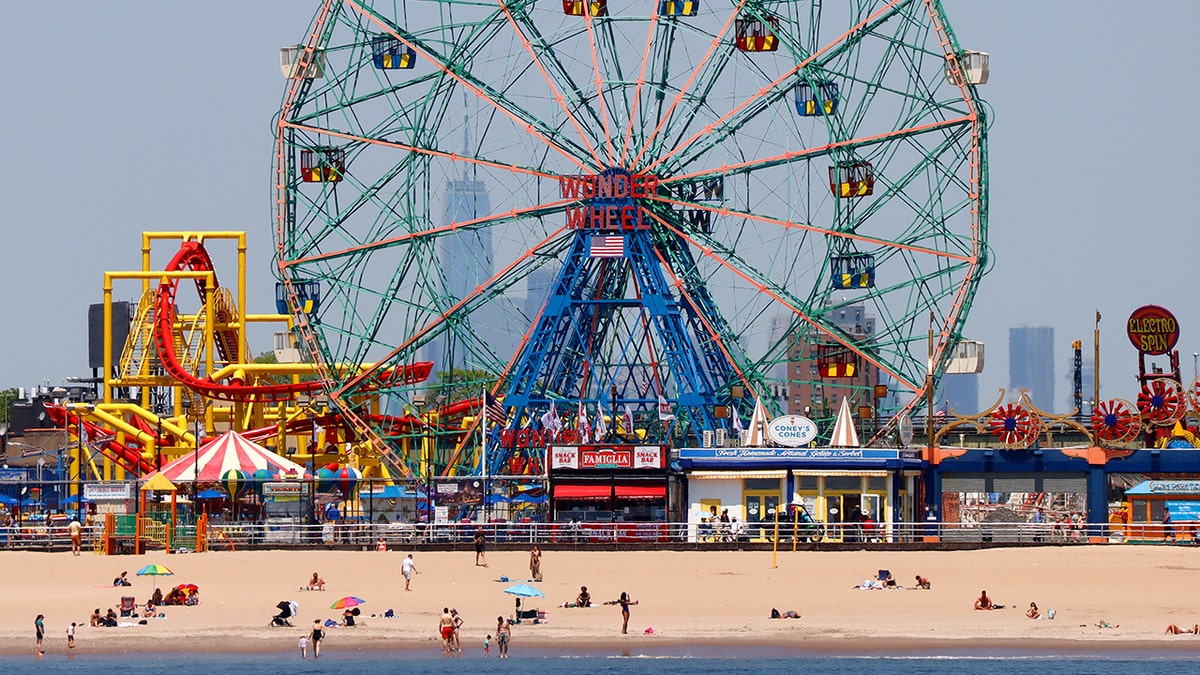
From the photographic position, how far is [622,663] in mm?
51500

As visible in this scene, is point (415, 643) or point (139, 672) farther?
point (415, 643)

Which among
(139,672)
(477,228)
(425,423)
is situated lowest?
(139,672)

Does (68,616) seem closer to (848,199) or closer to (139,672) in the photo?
(139,672)

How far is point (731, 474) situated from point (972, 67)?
16547 mm

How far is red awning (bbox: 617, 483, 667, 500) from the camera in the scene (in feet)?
249

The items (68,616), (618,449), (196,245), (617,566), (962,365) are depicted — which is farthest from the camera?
(196,245)

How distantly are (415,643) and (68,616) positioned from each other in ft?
30.9

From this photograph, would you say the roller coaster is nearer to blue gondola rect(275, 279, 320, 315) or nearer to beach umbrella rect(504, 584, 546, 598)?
blue gondola rect(275, 279, 320, 315)

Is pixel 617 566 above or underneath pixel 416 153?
underneath

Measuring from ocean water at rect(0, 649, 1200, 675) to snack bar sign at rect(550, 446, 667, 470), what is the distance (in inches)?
895

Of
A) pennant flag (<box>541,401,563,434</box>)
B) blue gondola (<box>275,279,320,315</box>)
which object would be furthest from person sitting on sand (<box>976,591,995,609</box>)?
blue gondola (<box>275,279,320,315</box>)

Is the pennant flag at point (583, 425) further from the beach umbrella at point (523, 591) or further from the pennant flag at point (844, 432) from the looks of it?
the beach umbrella at point (523, 591)

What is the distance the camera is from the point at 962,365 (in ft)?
269

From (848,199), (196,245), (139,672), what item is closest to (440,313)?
(848,199)
